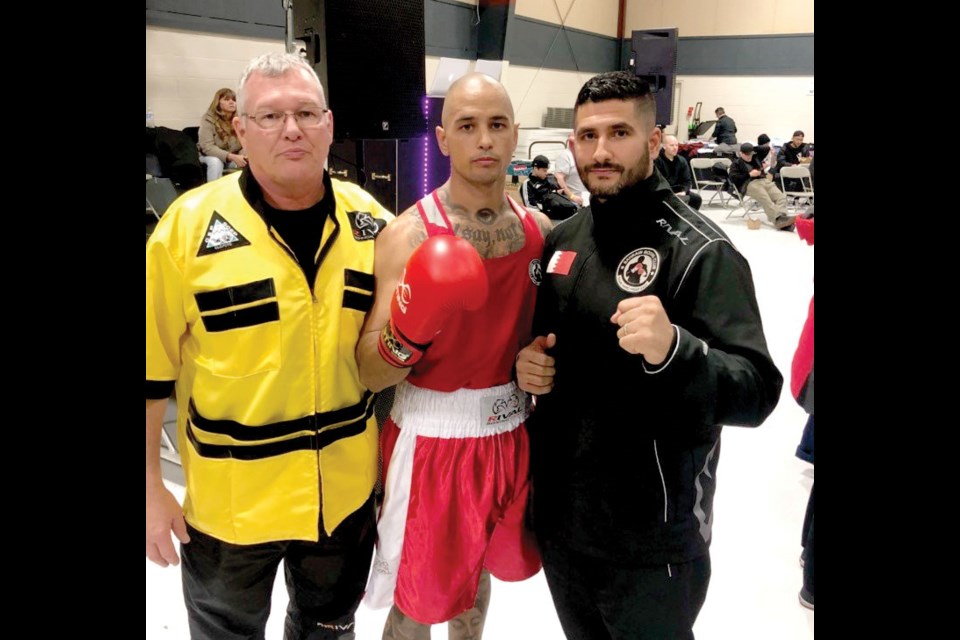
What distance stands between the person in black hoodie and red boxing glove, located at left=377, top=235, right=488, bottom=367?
0.21 m

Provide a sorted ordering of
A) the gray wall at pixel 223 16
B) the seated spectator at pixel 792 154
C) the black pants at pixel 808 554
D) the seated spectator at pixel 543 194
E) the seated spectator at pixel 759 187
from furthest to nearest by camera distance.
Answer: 1. the seated spectator at pixel 792 154
2. the seated spectator at pixel 759 187
3. the gray wall at pixel 223 16
4. the seated spectator at pixel 543 194
5. the black pants at pixel 808 554

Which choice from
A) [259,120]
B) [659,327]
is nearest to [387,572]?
[659,327]

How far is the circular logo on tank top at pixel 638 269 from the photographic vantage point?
4.57ft

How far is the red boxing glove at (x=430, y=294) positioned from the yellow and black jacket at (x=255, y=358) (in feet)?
0.57

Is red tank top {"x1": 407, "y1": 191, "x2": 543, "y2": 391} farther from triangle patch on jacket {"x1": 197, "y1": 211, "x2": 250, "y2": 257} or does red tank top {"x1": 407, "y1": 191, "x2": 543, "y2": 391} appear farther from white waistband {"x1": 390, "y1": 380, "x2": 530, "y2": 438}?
triangle patch on jacket {"x1": 197, "y1": 211, "x2": 250, "y2": 257}

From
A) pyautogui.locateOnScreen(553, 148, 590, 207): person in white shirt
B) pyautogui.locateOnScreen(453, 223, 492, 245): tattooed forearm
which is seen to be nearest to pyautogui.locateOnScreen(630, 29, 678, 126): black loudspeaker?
pyautogui.locateOnScreen(553, 148, 590, 207): person in white shirt

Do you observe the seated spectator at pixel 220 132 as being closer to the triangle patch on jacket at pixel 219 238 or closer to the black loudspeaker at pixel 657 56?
the triangle patch on jacket at pixel 219 238

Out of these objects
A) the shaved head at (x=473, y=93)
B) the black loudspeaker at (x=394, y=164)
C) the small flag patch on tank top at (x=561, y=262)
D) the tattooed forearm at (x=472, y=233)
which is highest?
the black loudspeaker at (x=394, y=164)

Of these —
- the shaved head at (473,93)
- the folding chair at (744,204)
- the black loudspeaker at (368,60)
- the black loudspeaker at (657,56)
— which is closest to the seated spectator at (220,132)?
the black loudspeaker at (368,60)

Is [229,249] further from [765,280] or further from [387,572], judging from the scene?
[765,280]

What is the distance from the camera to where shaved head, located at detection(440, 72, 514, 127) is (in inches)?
66.5
